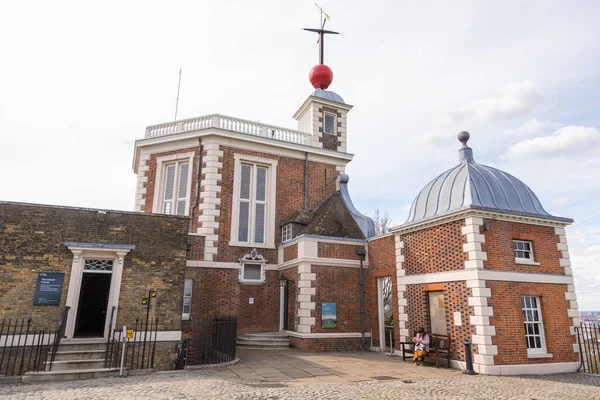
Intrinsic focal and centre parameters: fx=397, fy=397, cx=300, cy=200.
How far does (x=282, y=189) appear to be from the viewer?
766 inches

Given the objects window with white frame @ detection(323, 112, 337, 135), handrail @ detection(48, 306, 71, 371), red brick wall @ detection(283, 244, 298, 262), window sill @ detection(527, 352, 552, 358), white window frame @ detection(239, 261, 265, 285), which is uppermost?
window with white frame @ detection(323, 112, 337, 135)

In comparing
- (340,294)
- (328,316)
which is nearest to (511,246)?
(340,294)

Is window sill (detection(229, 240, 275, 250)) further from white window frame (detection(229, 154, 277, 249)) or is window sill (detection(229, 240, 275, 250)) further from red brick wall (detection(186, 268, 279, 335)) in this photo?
red brick wall (detection(186, 268, 279, 335))

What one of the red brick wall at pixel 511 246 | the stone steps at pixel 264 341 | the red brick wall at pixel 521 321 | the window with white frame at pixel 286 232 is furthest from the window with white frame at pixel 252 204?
the red brick wall at pixel 521 321

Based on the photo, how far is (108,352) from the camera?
35.2ft

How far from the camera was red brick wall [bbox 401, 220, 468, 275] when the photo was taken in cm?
1230

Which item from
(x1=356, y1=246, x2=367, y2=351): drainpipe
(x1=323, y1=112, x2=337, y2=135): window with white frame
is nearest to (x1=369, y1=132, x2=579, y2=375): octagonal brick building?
(x1=356, y1=246, x2=367, y2=351): drainpipe

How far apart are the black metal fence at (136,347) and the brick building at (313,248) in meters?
0.57

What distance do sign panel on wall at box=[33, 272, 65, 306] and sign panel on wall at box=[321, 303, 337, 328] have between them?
9.04 metres

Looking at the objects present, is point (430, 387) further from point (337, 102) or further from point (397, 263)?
point (337, 102)

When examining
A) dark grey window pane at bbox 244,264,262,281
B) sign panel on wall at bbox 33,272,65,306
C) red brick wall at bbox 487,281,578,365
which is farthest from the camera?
dark grey window pane at bbox 244,264,262,281

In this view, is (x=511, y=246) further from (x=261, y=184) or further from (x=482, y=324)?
(x=261, y=184)

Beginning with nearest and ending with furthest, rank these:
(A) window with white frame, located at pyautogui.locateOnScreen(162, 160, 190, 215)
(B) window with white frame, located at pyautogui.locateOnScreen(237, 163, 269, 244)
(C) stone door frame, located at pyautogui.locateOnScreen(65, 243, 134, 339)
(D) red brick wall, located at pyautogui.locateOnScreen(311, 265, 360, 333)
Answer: (C) stone door frame, located at pyautogui.locateOnScreen(65, 243, 134, 339) → (D) red brick wall, located at pyautogui.locateOnScreen(311, 265, 360, 333) → (B) window with white frame, located at pyautogui.locateOnScreen(237, 163, 269, 244) → (A) window with white frame, located at pyautogui.locateOnScreen(162, 160, 190, 215)

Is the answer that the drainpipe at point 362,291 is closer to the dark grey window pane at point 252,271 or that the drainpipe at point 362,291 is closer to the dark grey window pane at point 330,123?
the dark grey window pane at point 252,271
